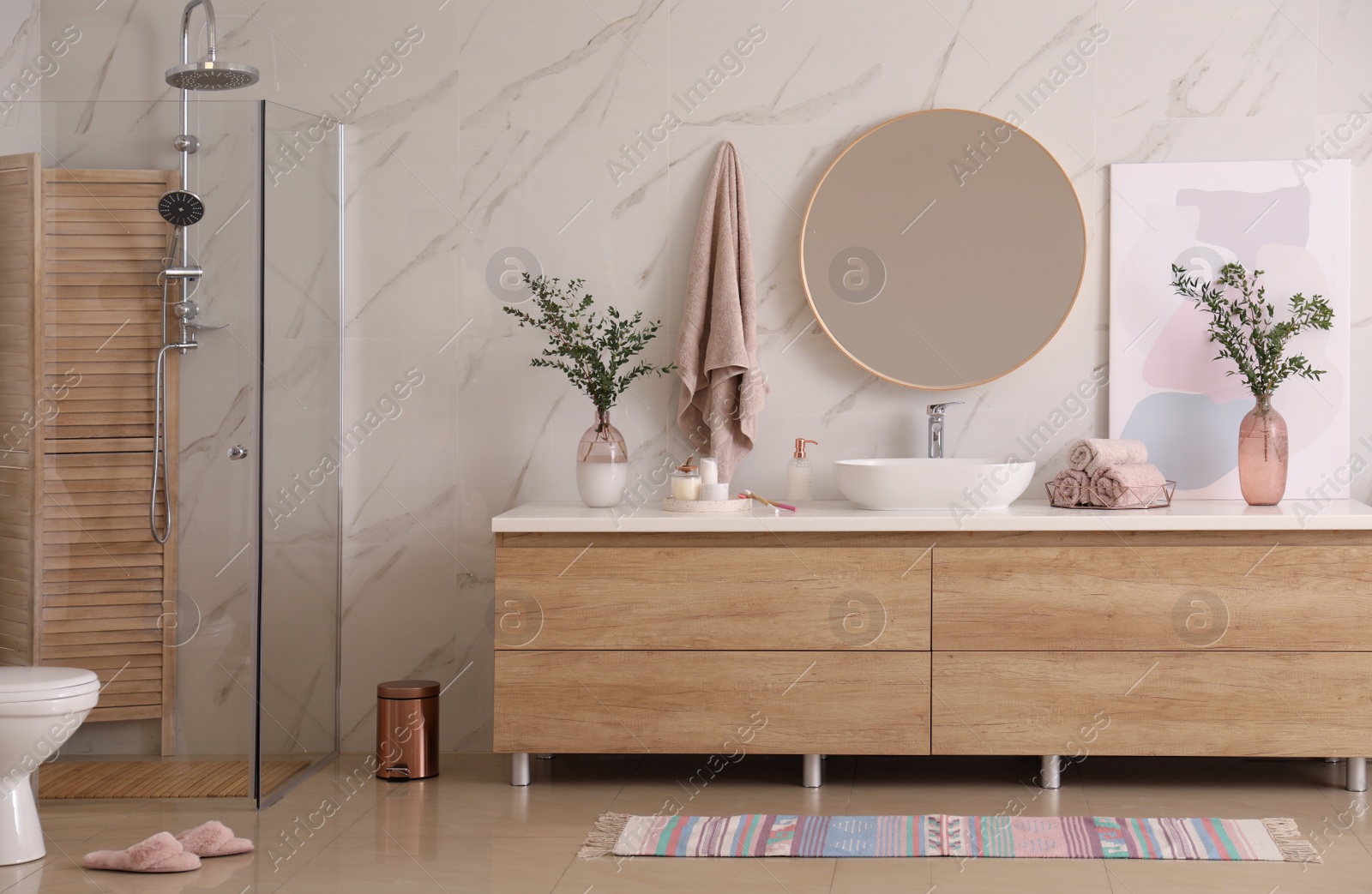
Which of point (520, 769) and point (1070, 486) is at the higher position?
point (1070, 486)

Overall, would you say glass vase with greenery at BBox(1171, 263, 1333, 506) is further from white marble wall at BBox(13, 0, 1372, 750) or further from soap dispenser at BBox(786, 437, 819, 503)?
soap dispenser at BBox(786, 437, 819, 503)

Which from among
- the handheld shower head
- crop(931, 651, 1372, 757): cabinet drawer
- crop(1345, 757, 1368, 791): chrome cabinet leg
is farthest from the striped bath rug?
the handheld shower head

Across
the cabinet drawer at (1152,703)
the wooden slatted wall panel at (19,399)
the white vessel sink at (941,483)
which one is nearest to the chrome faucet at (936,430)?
the white vessel sink at (941,483)

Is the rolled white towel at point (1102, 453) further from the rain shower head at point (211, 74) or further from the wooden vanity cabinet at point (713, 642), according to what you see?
the rain shower head at point (211, 74)

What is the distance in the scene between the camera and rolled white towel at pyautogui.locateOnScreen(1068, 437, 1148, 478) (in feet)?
9.55

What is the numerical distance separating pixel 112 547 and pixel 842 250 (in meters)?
2.04

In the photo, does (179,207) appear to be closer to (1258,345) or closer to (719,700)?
(719,700)

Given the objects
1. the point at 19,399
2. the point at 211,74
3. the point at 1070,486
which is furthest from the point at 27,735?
the point at 1070,486

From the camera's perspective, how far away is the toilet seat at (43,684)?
7.88ft

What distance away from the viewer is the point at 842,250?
326 centimetres

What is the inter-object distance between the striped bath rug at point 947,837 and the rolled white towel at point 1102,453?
845 mm

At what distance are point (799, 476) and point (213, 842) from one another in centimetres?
166

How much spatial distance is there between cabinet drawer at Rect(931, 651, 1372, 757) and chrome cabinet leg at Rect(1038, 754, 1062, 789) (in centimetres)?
9

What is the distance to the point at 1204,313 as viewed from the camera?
320cm
